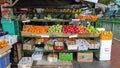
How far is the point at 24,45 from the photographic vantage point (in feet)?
22.7

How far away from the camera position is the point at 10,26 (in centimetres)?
698

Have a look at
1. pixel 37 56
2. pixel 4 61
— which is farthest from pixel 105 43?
pixel 4 61

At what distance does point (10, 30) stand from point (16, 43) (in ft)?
1.63

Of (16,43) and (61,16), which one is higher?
(61,16)

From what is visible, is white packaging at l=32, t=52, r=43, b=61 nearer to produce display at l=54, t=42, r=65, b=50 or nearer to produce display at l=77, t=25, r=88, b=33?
produce display at l=54, t=42, r=65, b=50

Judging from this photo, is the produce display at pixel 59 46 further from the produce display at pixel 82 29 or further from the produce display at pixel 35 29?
the produce display at pixel 82 29

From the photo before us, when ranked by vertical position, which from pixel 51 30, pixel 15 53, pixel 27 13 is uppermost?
pixel 27 13

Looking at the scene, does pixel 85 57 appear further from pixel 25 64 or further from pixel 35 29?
pixel 25 64

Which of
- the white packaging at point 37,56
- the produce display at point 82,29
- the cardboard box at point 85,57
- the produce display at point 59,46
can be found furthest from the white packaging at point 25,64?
the produce display at point 82,29

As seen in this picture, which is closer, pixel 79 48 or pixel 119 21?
pixel 79 48

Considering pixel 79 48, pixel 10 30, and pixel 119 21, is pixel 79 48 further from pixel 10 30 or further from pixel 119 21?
pixel 119 21

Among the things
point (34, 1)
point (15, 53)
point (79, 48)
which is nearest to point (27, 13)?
point (34, 1)

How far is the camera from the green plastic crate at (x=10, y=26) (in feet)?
22.6

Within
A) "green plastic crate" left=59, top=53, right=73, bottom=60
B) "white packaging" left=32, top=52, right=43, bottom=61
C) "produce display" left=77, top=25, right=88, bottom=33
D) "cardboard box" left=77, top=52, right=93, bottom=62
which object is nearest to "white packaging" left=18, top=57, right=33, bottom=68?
"white packaging" left=32, top=52, right=43, bottom=61
